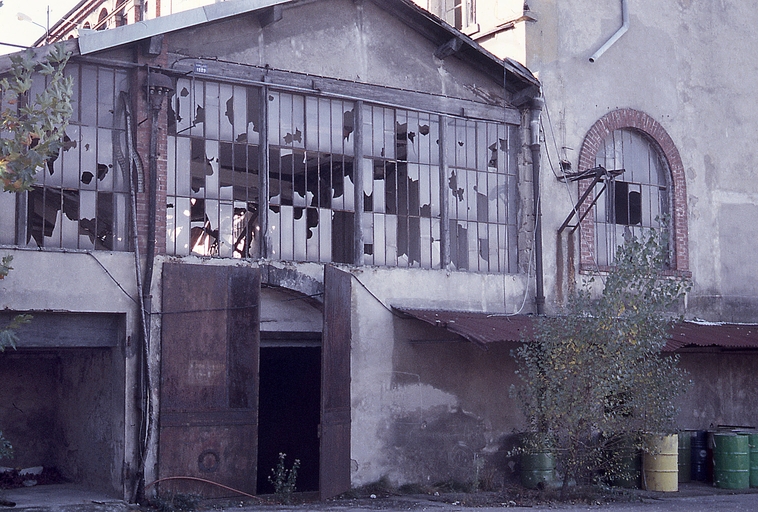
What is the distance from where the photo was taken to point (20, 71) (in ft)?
31.8

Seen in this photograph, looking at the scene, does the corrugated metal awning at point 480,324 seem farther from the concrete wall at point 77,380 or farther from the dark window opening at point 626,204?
the concrete wall at point 77,380

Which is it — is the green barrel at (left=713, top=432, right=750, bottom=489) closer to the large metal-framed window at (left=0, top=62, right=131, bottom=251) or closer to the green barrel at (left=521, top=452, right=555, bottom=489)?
the green barrel at (left=521, top=452, right=555, bottom=489)

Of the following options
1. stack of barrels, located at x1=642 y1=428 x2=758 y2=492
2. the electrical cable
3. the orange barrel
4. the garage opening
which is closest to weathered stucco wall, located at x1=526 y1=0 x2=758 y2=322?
stack of barrels, located at x1=642 y1=428 x2=758 y2=492

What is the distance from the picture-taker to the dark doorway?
14.4 meters

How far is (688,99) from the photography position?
16.7 meters

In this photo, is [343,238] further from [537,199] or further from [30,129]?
[30,129]

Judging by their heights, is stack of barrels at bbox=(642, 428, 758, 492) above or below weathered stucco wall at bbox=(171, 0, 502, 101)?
below

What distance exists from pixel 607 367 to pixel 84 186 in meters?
6.81

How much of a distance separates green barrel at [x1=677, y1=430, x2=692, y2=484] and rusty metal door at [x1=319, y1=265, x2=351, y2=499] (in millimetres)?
5784

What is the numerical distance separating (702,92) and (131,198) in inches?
401

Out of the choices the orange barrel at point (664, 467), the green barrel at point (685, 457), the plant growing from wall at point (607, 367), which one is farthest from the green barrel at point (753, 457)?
the plant growing from wall at point (607, 367)

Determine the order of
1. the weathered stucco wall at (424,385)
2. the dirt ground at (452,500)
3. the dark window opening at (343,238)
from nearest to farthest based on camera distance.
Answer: the dirt ground at (452,500) < the weathered stucco wall at (424,385) < the dark window opening at (343,238)

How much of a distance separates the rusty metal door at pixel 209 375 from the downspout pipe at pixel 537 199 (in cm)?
458

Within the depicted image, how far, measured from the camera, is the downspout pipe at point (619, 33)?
1557 cm
